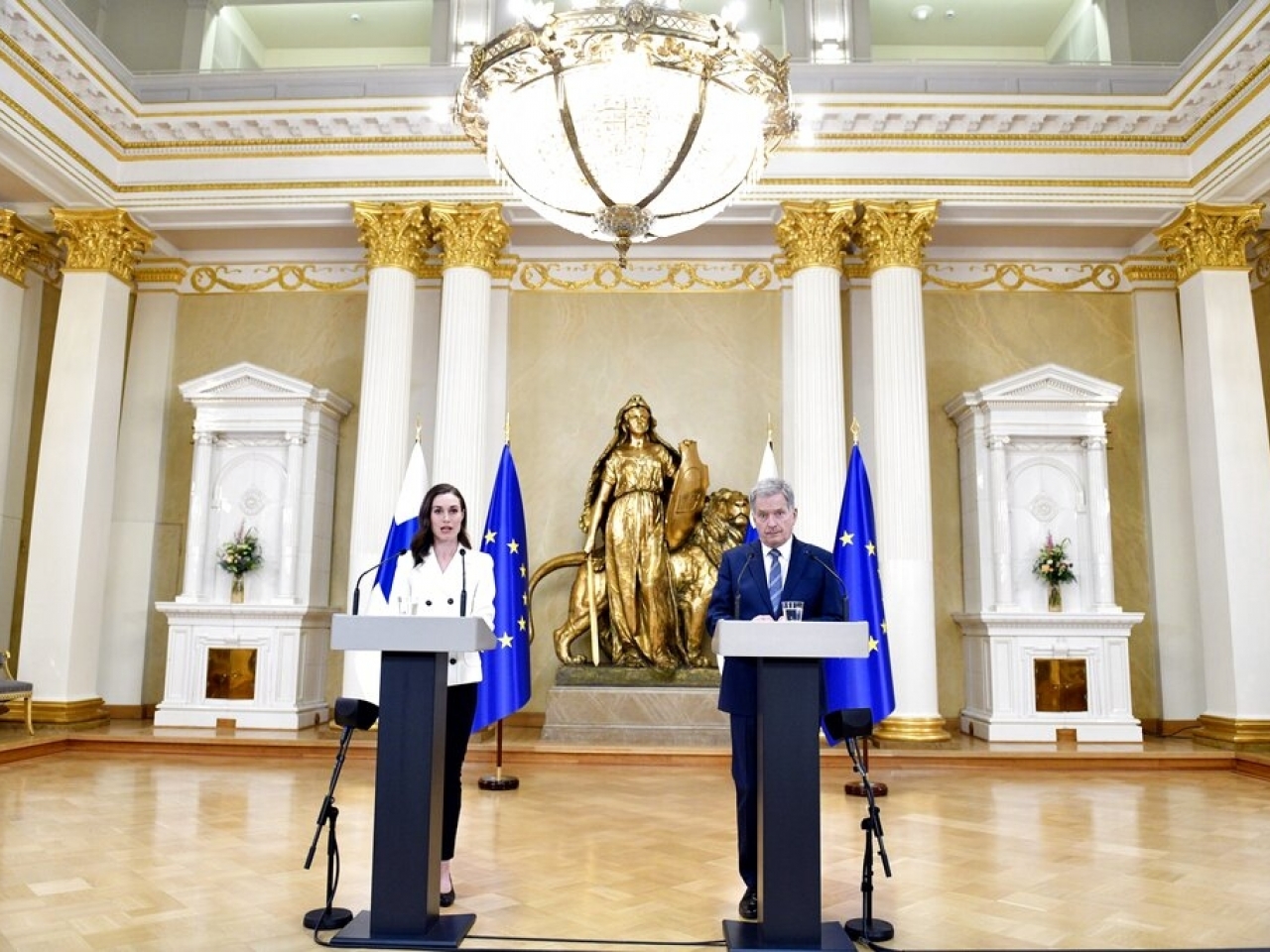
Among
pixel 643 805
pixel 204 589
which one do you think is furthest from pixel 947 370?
pixel 204 589

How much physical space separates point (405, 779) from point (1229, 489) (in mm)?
8354

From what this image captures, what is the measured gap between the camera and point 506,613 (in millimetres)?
7113

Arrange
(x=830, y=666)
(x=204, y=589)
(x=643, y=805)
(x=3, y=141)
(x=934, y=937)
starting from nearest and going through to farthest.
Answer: (x=934, y=937) → (x=830, y=666) → (x=643, y=805) → (x=3, y=141) → (x=204, y=589)

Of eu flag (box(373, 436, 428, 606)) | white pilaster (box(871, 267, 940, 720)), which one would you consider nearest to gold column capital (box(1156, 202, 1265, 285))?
white pilaster (box(871, 267, 940, 720))

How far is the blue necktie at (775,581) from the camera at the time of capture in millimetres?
3848

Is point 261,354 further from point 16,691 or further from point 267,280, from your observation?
point 16,691

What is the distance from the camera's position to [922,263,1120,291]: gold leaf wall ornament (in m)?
10.7

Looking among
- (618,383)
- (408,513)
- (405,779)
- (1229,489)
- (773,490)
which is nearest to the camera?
(405,779)

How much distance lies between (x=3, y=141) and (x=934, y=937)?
9.34 m

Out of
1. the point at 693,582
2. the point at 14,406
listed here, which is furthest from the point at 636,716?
the point at 14,406

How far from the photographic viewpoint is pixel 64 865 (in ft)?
14.7

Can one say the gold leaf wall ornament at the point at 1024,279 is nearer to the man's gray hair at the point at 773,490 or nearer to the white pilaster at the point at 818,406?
the white pilaster at the point at 818,406

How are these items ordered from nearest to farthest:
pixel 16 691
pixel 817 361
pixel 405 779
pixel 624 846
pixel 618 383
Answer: pixel 405 779
pixel 624 846
pixel 16 691
pixel 817 361
pixel 618 383

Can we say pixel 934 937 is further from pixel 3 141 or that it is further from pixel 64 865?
pixel 3 141
